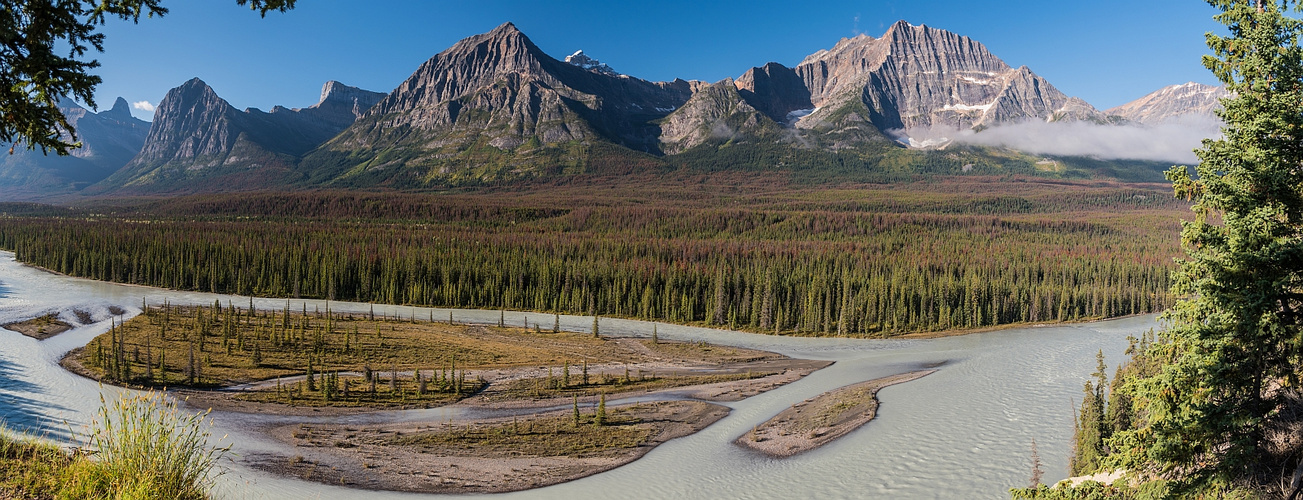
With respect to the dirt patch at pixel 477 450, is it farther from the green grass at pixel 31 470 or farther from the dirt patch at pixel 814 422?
the green grass at pixel 31 470

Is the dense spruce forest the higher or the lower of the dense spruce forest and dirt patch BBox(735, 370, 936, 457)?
the higher

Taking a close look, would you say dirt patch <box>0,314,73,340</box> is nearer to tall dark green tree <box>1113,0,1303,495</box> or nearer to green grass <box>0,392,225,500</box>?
green grass <box>0,392,225,500</box>

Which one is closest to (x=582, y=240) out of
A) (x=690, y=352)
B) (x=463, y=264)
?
(x=463, y=264)

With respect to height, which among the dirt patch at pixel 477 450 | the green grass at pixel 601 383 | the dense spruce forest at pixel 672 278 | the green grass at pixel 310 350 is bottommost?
the dirt patch at pixel 477 450

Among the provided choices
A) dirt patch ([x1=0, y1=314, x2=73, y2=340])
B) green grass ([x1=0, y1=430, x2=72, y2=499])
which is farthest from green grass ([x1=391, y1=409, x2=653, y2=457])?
dirt patch ([x1=0, y1=314, x2=73, y2=340])

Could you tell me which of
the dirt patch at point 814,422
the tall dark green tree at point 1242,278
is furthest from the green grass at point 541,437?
the tall dark green tree at point 1242,278

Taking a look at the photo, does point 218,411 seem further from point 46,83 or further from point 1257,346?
point 1257,346

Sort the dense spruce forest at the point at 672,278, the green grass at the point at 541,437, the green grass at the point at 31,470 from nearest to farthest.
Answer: the green grass at the point at 31,470, the green grass at the point at 541,437, the dense spruce forest at the point at 672,278
